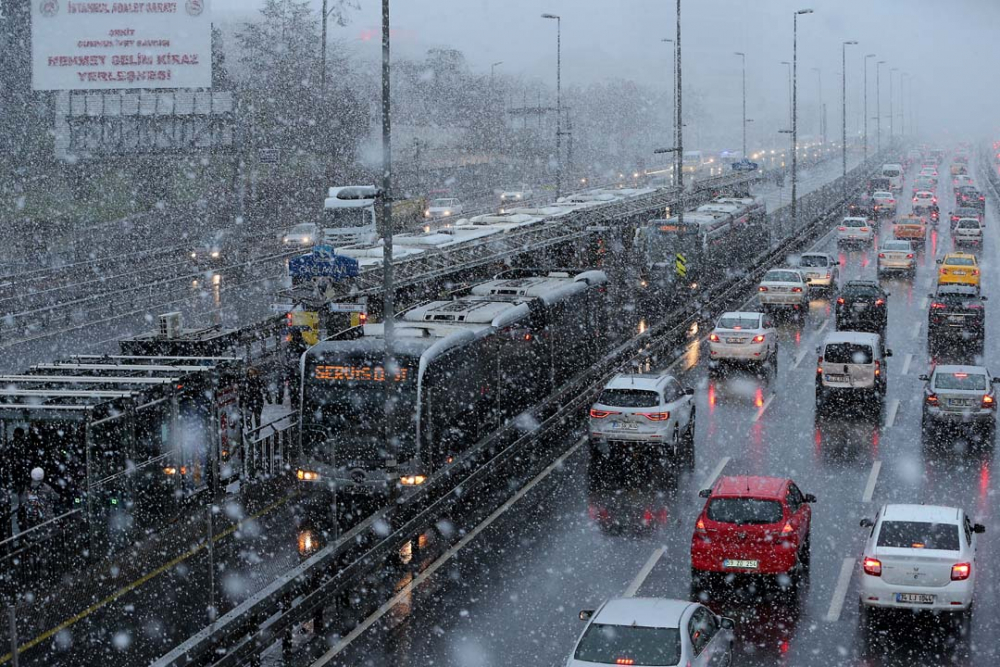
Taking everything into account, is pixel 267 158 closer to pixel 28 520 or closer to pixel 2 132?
pixel 2 132

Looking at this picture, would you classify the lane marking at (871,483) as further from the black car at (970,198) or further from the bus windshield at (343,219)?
the black car at (970,198)

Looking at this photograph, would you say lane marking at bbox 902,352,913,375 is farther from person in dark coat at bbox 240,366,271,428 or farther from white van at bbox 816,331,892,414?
person in dark coat at bbox 240,366,271,428

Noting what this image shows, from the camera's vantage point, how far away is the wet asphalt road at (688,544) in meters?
15.5

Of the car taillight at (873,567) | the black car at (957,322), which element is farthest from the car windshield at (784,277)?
the car taillight at (873,567)

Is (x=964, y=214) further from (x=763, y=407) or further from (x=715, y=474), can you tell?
(x=715, y=474)

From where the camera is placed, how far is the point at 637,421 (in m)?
24.0

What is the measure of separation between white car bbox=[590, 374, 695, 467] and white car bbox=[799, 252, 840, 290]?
23.0m

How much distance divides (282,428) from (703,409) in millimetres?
9601

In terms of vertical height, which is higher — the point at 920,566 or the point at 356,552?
the point at 920,566

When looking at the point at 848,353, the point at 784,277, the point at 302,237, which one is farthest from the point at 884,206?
the point at 848,353

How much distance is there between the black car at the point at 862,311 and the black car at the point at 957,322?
166cm

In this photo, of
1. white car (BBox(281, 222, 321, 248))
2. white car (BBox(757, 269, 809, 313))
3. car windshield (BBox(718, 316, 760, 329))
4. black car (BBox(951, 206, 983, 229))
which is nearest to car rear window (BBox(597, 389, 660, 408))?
car windshield (BBox(718, 316, 760, 329))

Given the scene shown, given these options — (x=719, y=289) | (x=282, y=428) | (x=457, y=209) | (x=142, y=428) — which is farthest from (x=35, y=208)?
(x=142, y=428)

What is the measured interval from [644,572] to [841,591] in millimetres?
2673
